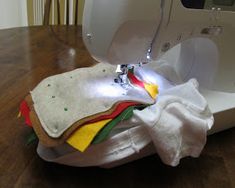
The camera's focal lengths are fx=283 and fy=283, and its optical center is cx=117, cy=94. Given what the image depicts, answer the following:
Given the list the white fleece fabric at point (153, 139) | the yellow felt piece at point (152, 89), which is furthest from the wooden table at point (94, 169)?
the yellow felt piece at point (152, 89)

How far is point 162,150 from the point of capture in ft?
1.64

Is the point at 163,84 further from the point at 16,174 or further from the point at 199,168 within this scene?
the point at 16,174

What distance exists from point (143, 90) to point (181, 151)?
163 mm

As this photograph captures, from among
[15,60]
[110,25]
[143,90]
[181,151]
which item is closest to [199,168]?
[181,151]

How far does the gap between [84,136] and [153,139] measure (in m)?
0.12

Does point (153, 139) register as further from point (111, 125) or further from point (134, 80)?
point (134, 80)

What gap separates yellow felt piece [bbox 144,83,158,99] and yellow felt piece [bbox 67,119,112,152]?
0.18 m

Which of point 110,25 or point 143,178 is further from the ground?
point 110,25

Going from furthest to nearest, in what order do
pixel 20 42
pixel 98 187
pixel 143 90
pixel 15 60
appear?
pixel 20 42 → pixel 15 60 → pixel 143 90 → pixel 98 187

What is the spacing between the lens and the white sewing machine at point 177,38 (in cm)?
55

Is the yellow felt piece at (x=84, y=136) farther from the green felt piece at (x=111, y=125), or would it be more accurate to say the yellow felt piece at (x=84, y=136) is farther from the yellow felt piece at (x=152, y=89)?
the yellow felt piece at (x=152, y=89)

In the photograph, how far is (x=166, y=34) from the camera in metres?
0.62

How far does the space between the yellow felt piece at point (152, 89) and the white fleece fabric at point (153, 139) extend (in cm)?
6

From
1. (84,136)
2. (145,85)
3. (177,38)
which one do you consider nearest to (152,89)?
(145,85)
